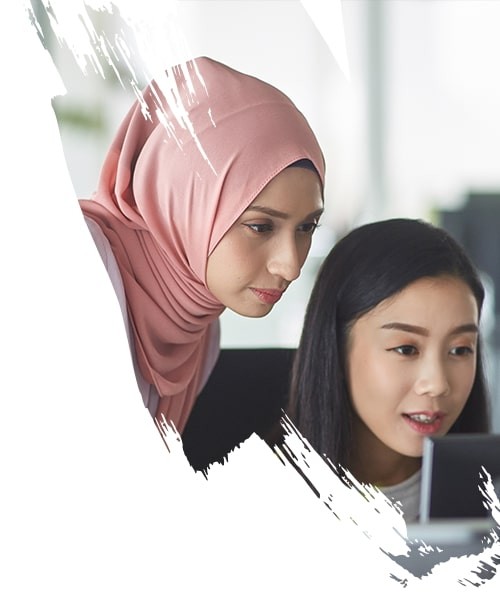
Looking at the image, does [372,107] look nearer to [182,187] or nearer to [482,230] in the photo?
[482,230]

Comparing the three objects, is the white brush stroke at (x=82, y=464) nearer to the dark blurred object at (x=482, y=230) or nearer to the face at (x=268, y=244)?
the face at (x=268, y=244)

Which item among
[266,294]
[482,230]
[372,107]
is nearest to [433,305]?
[266,294]

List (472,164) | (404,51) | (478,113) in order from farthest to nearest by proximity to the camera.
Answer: (472,164)
(478,113)
(404,51)

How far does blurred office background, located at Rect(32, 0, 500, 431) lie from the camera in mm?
431

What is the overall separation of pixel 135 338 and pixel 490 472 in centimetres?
18

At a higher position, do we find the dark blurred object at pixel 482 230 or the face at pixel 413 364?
the dark blurred object at pixel 482 230

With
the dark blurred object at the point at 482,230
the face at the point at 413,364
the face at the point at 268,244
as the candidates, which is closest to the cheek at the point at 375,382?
the face at the point at 413,364

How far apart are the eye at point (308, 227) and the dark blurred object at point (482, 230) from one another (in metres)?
1.42

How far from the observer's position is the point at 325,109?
97 centimetres

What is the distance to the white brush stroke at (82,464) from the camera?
36 cm

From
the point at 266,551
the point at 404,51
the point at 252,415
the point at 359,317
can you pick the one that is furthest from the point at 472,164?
the point at 266,551

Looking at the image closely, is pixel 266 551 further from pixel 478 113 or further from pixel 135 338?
pixel 478 113

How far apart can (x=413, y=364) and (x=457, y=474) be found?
0.28 ft

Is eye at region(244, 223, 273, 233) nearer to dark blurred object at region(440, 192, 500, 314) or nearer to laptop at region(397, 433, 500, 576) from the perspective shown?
laptop at region(397, 433, 500, 576)
